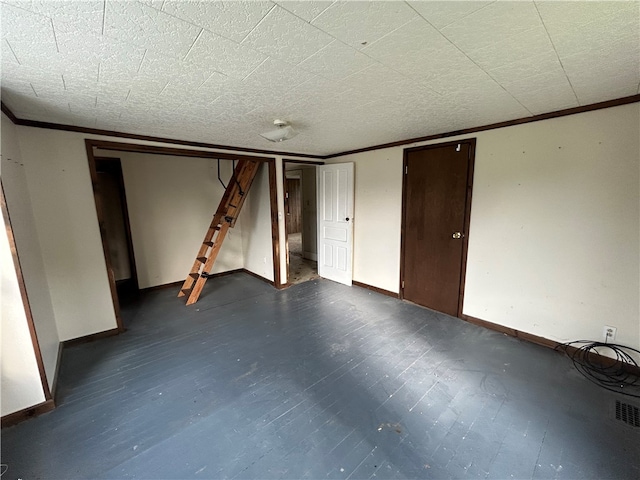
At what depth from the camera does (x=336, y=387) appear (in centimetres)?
204

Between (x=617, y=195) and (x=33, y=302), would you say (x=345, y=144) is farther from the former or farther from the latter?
(x=33, y=302)

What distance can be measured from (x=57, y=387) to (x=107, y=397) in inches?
20.3

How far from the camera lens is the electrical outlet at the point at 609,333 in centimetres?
219

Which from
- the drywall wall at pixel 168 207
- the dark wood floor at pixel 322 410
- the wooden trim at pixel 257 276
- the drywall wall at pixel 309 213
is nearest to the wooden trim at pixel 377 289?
the dark wood floor at pixel 322 410

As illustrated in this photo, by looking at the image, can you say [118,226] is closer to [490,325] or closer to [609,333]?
[490,325]

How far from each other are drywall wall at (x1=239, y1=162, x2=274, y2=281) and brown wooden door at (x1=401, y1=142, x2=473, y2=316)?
7.19ft

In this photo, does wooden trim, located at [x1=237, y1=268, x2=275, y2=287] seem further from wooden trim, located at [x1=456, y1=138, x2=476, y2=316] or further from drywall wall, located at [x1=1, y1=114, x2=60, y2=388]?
wooden trim, located at [x1=456, y1=138, x2=476, y2=316]

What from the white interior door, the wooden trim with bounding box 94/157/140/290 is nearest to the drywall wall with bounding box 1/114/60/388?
the wooden trim with bounding box 94/157/140/290

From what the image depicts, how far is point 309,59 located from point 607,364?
11.1ft

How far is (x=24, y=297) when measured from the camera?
5.71 feet

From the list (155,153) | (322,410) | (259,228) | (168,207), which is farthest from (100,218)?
(322,410)

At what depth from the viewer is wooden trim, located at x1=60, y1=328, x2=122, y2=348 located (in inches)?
105

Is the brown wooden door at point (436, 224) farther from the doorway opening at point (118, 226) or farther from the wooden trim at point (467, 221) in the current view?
the doorway opening at point (118, 226)

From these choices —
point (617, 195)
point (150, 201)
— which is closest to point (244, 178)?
point (150, 201)
